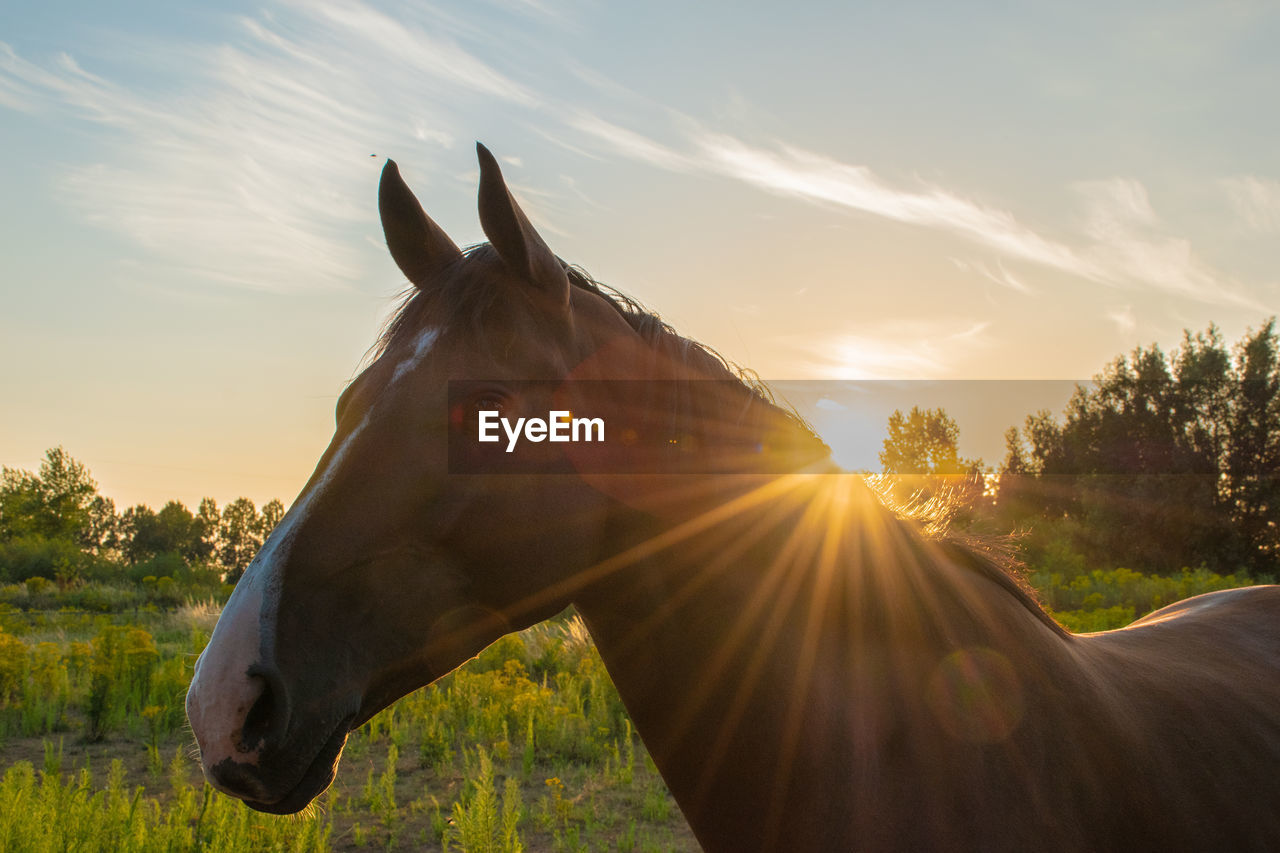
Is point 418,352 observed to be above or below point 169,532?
above

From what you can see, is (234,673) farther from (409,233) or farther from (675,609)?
(409,233)

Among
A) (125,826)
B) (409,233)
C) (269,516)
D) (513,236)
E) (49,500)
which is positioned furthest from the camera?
(269,516)

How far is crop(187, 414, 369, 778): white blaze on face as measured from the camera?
1.20m

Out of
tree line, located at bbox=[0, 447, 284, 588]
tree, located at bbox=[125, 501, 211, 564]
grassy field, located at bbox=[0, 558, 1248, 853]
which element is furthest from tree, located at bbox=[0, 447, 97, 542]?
grassy field, located at bbox=[0, 558, 1248, 853]

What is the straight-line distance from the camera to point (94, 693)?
6.48 metres

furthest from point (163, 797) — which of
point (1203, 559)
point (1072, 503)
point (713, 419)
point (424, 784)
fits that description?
point (1072, 503)

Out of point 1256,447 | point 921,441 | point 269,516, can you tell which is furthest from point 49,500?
point 1256,447

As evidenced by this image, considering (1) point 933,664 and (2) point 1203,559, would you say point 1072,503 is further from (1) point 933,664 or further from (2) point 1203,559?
(1) point 933,664

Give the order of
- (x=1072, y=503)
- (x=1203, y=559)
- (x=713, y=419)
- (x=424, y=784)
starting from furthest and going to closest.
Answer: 1. (x=1072, y=503)
2. (x=1203, y=559)
3. (x=424, y=784)
4. (x=713, y=419)

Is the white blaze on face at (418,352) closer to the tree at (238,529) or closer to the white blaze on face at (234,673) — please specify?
the white blaze on face at (234,673)

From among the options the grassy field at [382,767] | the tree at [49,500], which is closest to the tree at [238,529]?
the tree at [49,500]

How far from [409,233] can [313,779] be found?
116 centimetres

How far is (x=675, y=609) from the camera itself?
1.60m

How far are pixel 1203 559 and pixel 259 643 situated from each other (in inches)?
1328
